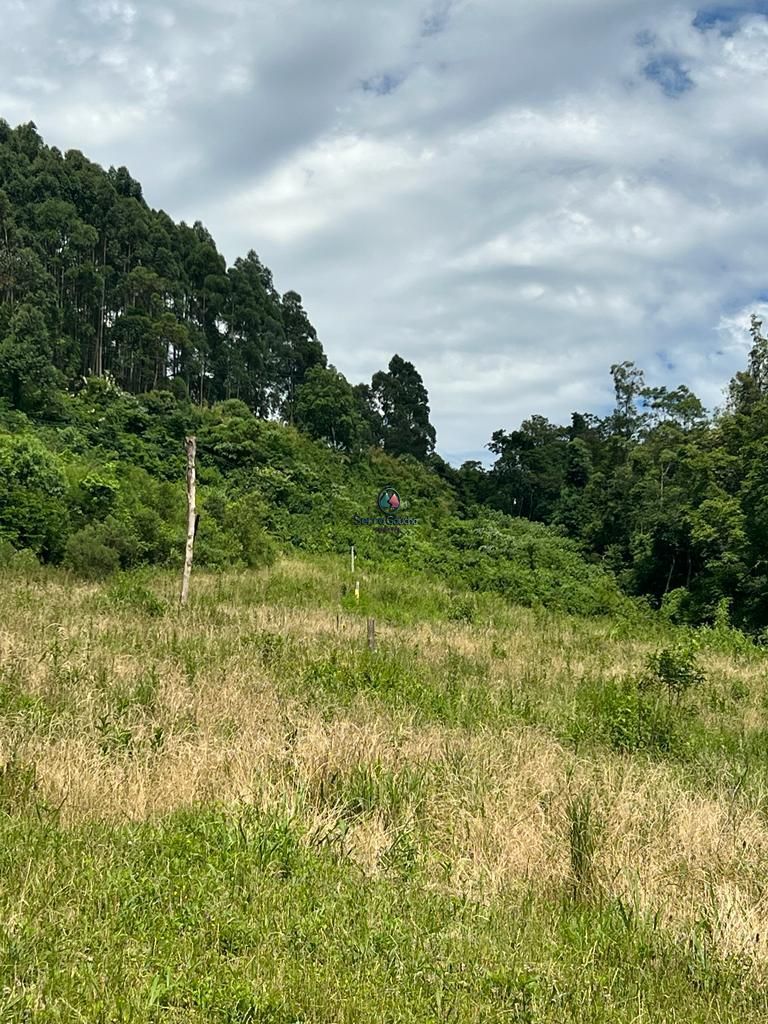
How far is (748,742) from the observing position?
25.6ft

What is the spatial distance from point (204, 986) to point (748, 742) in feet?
23.8

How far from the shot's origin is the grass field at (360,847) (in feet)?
9.23

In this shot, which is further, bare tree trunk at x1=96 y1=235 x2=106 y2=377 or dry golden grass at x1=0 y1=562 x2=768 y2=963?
bare tree trunk at x1=96 y1=235 x2=106 y2=377

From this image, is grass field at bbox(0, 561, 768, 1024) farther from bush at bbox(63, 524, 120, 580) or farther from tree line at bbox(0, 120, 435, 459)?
tree line at bbox(0, 120, 435, 459)

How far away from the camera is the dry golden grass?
419 centimetres

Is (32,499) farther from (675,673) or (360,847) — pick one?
(360,847)

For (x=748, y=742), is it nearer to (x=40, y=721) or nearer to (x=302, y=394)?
(x=40, y=721)

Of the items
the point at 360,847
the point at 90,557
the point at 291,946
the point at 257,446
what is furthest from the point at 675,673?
the point at 257,446

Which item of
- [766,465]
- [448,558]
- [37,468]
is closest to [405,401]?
[448,558]

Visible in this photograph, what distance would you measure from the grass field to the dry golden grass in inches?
0.9

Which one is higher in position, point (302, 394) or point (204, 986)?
point (302, 394)

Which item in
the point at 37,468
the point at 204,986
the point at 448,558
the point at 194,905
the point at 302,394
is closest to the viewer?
the point at 204,986

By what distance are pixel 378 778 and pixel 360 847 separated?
106 cm

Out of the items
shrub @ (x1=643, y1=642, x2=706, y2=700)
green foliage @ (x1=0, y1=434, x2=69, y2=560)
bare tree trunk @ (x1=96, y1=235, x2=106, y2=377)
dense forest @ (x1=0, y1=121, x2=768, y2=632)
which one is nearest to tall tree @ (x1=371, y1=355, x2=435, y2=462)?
dense forest @ (x1=0, y1=121, x2=768, y2=632)
